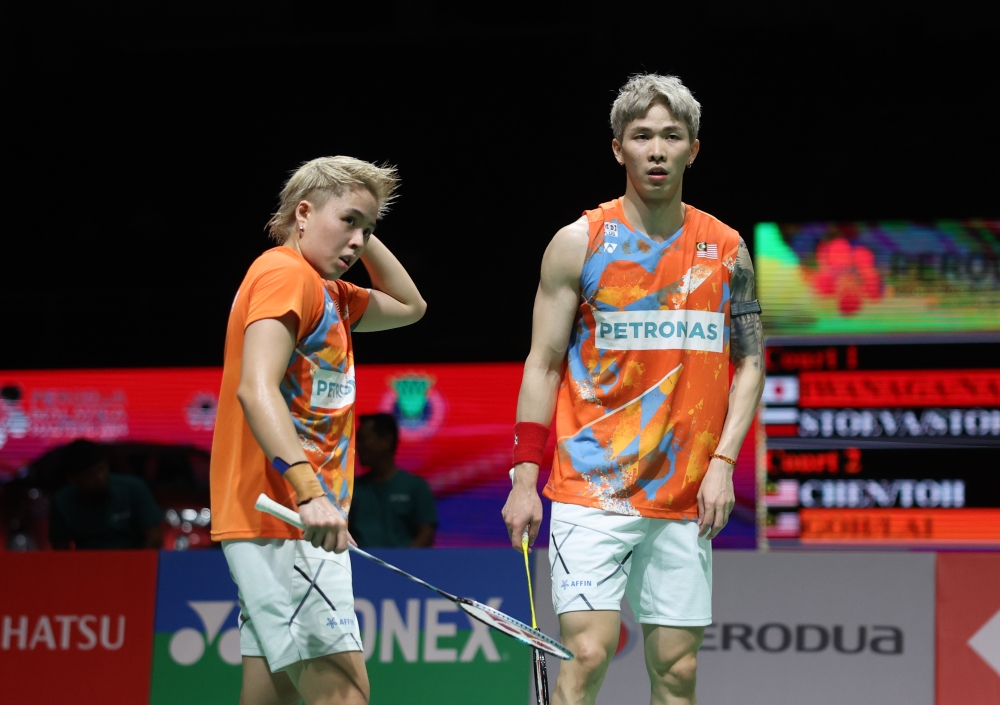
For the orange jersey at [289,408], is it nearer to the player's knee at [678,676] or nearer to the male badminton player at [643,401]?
the male badminton player at [643,401]

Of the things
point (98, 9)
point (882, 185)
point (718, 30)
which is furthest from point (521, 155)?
point (98, 9)

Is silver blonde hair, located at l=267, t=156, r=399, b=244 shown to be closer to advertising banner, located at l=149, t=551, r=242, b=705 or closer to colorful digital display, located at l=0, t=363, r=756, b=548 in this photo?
advertising banner, located at l=149, t=551, r=242, b=705

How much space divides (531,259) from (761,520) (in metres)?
2.99

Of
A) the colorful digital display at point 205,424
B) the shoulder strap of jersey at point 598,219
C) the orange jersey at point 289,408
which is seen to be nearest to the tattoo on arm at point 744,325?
the shoulder strap of jersey at point 598,219

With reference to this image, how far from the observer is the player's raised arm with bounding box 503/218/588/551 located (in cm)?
298

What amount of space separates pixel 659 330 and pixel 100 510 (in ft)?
12.9

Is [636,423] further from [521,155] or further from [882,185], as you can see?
[521,155]

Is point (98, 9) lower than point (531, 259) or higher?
higher

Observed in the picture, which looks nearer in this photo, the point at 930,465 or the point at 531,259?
the point at 930,465

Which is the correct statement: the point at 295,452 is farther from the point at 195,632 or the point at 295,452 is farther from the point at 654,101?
the point at 195,632

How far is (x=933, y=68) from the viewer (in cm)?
818

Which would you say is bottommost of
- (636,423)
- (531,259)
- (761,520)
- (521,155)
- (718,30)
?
(761,520)

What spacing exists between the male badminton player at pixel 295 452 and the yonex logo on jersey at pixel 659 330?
24.5 inches

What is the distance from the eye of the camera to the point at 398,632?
4625 millimetres
